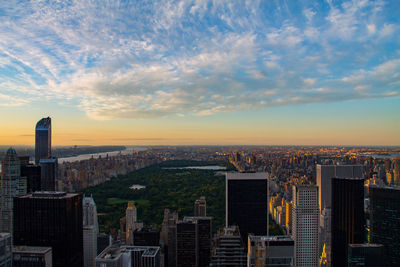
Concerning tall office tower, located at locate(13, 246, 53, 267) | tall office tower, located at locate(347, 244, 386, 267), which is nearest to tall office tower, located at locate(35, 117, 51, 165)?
tall office tower, located at locate(13, 246, 53, 267)

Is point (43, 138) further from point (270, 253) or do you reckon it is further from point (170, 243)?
point (270, 253)

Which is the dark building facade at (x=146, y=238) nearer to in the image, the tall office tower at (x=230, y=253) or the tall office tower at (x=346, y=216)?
the tall office tower at (x=230, y=253)

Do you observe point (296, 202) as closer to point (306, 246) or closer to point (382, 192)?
point (306, 246)

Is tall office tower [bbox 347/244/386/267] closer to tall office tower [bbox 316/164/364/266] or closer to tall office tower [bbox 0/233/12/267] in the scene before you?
tall office tower [bbox 316/164/364/266]

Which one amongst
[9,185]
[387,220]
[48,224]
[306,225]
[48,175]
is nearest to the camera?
[48,224]

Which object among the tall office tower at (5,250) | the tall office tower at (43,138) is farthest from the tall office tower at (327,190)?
the tall office tower at (43,138)

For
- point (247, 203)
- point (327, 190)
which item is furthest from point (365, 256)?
point (327, 190)
